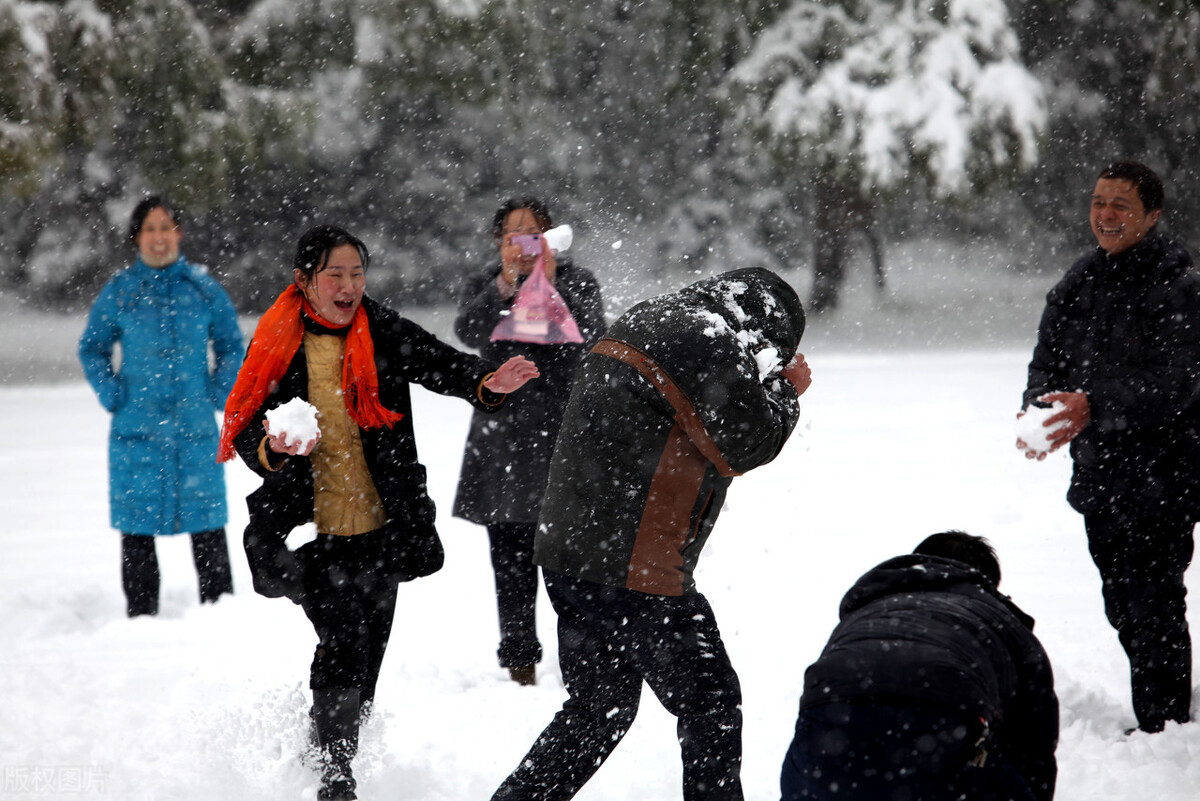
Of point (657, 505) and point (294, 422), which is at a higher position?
point (294, 422)

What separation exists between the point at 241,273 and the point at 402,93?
420 cm

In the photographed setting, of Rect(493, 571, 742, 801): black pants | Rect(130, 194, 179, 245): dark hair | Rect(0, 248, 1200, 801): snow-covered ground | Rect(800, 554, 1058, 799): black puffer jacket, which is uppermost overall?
Rect(130, 194, 179, 245): dark hair

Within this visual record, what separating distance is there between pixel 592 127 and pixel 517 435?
18021 mm

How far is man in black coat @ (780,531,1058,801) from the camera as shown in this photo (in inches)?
87.7

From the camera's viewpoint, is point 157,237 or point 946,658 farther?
point 157,237

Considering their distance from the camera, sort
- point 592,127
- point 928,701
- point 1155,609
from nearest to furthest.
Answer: point 928,701 → point 1155,609 → point 592,127

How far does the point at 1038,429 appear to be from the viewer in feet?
12.3

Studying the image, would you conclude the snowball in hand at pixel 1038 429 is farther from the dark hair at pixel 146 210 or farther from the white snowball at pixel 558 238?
the dark hair at pixel 146 210

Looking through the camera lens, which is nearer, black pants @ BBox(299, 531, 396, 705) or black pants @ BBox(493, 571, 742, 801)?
black pants @ BBox(493, 571, 742, 801)

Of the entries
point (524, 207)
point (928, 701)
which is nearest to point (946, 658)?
point (928, 701)

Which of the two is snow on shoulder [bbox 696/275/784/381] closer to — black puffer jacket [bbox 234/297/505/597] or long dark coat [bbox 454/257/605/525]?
black puffer jacket [bbox 234/297/505/597]

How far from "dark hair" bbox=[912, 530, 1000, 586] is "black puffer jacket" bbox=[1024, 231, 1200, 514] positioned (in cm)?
135

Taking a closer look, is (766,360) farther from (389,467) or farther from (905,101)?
(905,101)

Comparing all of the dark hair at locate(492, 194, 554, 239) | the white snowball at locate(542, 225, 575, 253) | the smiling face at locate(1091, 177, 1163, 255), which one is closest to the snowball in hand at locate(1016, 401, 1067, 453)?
the smiling face at locate(1091, 177, 1163, 255)
